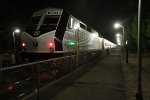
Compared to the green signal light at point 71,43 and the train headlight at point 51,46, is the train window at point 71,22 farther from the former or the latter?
the train headlight at point 51,46

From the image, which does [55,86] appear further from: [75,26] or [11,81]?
[75,26]

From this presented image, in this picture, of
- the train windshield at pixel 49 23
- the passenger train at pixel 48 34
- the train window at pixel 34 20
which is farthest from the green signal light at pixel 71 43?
the train window at pixel 34 20

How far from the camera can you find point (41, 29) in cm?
1770

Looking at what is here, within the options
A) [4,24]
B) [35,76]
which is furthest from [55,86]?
[4,24]

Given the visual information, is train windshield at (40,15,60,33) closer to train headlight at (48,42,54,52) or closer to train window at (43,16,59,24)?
train window at (43,16,59,24)

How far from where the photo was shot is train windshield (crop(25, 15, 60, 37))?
1759 cm

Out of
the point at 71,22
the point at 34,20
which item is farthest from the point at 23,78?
the point at 71,22

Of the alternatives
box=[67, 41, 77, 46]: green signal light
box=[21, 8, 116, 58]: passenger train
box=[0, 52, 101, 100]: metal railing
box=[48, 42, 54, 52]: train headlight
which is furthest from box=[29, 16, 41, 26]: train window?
box=[0, 52, 101, 100]: metal railing

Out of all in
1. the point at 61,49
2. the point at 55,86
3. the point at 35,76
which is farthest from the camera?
Result: the point at 61,49

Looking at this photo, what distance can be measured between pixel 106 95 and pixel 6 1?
35468 millimetres

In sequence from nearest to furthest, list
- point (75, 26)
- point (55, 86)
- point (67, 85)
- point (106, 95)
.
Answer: point (106, 95), point (55, 86), point (67, 85), point (75, 26)

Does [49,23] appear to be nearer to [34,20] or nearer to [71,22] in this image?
[34,20]

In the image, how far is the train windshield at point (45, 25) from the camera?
693 inches

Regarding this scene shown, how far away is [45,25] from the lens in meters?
17.9
